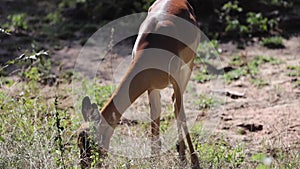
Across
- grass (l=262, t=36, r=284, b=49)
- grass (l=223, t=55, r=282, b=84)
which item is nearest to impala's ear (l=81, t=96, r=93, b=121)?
grass (l=223, t=55, r=282, b=84)

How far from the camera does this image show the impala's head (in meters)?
4.23

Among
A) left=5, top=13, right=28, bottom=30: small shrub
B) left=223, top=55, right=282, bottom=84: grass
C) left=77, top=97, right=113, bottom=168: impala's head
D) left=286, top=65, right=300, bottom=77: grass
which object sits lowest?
left=286, top=65, right=300, bottom=77: grass

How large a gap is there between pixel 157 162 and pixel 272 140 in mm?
1622

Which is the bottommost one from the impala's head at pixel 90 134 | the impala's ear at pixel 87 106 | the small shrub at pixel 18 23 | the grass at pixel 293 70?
the grass at pixel 293 70

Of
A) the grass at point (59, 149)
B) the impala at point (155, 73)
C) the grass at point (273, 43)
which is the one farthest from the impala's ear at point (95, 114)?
the grass at point (273, 43)

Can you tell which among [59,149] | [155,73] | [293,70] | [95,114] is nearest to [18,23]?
[293,70]

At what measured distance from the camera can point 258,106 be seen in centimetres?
672

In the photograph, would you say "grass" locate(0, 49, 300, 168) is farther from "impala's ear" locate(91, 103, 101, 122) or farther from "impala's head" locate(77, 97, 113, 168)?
"impala's ear" locate(91, 103, 101, 122)

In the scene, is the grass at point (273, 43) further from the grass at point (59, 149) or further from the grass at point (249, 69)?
the grass at point (59, 149)

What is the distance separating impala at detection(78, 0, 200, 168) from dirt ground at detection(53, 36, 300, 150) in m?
0.81

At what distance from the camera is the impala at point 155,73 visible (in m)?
4.30

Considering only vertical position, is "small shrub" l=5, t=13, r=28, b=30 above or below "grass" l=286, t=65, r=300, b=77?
above

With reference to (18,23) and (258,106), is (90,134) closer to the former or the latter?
(258,106)

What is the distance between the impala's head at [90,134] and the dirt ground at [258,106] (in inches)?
66.6
